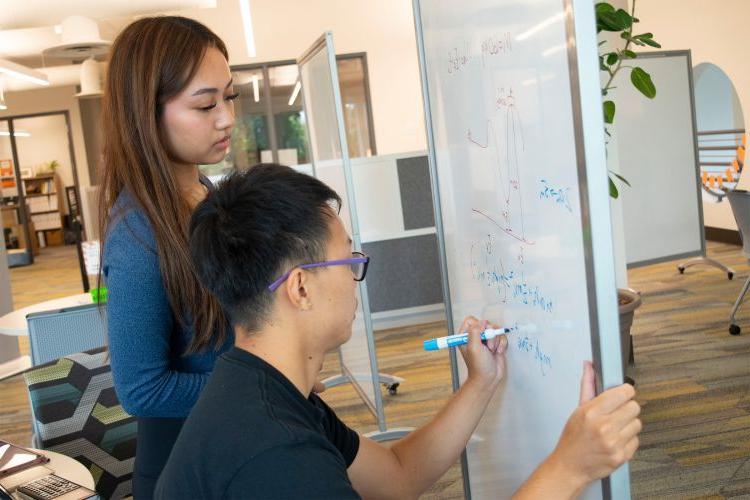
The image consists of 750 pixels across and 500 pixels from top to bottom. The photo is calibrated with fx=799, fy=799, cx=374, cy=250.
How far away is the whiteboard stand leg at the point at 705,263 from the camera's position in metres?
5.29

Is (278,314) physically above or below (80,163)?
below

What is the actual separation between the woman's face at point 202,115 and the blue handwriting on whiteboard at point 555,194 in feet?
1.71

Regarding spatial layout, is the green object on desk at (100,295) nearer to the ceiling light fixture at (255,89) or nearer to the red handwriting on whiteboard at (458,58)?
the red handwriting on whiteboard at (458,58)

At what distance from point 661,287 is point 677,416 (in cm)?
241

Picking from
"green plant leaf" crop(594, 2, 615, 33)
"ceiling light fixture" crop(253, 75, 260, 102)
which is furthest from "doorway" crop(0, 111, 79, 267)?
"green plant leaf" crop(594, 2, 615, 33)

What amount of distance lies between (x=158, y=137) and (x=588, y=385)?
28.3 inches

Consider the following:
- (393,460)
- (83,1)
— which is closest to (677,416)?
(393,460)

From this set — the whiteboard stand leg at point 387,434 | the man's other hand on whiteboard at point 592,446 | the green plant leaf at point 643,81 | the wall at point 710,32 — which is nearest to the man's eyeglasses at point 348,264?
the man's other hand on whiteboard at point 592,446

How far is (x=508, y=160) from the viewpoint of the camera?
112 cm

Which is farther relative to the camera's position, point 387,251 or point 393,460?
point 387,251

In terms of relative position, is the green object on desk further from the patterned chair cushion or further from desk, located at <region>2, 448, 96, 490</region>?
desk, located at <region>2, 448, 96, 490</region>

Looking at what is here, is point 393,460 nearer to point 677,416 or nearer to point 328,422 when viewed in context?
point 328,422

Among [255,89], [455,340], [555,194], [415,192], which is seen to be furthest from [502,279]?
[255,89]

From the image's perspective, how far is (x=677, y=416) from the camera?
3062 millimetres
